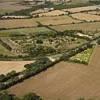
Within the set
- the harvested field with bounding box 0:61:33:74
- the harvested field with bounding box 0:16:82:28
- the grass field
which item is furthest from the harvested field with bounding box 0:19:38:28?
the harvested field with bounding box 0:61:33:74

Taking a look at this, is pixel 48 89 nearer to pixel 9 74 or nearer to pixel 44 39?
pixel 9 74

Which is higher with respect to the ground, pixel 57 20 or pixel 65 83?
pixel 65 83

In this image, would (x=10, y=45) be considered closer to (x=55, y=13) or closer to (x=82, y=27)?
(x=82, y=27)

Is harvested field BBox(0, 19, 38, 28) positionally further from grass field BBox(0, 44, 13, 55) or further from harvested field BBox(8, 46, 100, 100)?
harvested field BBox(8, 46, 100, 100)

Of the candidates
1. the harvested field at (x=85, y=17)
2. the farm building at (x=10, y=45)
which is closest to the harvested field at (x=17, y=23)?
the harvested field at (x=85, y=17)

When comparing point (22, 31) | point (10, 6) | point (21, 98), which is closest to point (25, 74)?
point (21, 98)

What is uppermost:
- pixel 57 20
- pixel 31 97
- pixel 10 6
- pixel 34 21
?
pixel 31 97
